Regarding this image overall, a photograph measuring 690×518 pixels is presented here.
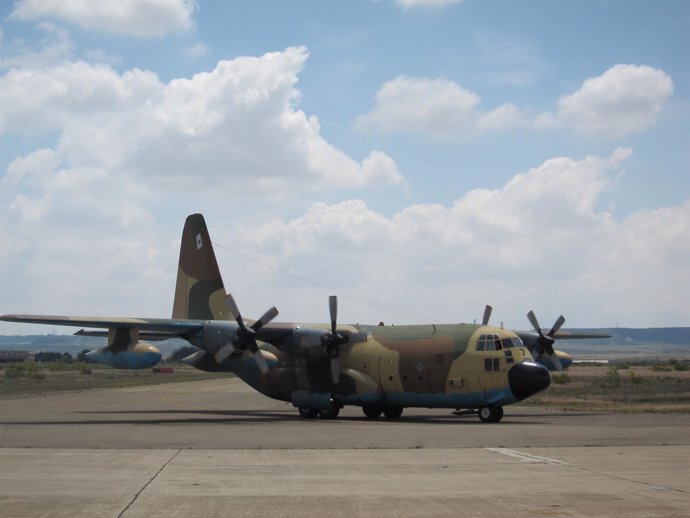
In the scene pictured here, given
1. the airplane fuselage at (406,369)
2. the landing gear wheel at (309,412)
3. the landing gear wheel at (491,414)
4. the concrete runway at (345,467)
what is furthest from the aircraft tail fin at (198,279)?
the landing gear wheel at (491,414)

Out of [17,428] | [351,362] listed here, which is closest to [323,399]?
[351,362]

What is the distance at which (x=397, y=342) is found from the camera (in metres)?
35.3

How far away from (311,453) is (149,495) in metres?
7.22

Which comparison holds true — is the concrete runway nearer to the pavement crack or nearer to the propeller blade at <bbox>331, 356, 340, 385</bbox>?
the pavement crack

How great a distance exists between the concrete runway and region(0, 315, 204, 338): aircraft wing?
11.8ft

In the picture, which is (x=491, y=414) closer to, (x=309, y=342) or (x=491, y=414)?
(x=491, y=414)

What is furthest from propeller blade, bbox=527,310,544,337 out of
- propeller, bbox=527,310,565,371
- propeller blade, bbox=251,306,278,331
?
propeller blade, bbox=251,306,278,331

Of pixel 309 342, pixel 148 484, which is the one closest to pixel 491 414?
pixel 309 342

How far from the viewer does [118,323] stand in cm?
3350

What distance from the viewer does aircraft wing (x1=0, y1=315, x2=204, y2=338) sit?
3177cm

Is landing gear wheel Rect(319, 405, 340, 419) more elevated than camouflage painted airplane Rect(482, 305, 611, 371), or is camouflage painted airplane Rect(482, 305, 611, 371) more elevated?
camouflage painted airplane Rect(482, 305, 611, 371)

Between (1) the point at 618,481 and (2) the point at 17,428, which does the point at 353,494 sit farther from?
(2) the point at 17,428

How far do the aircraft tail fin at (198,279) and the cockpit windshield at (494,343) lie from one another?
13.4 m

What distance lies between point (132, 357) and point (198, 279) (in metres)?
8.73
